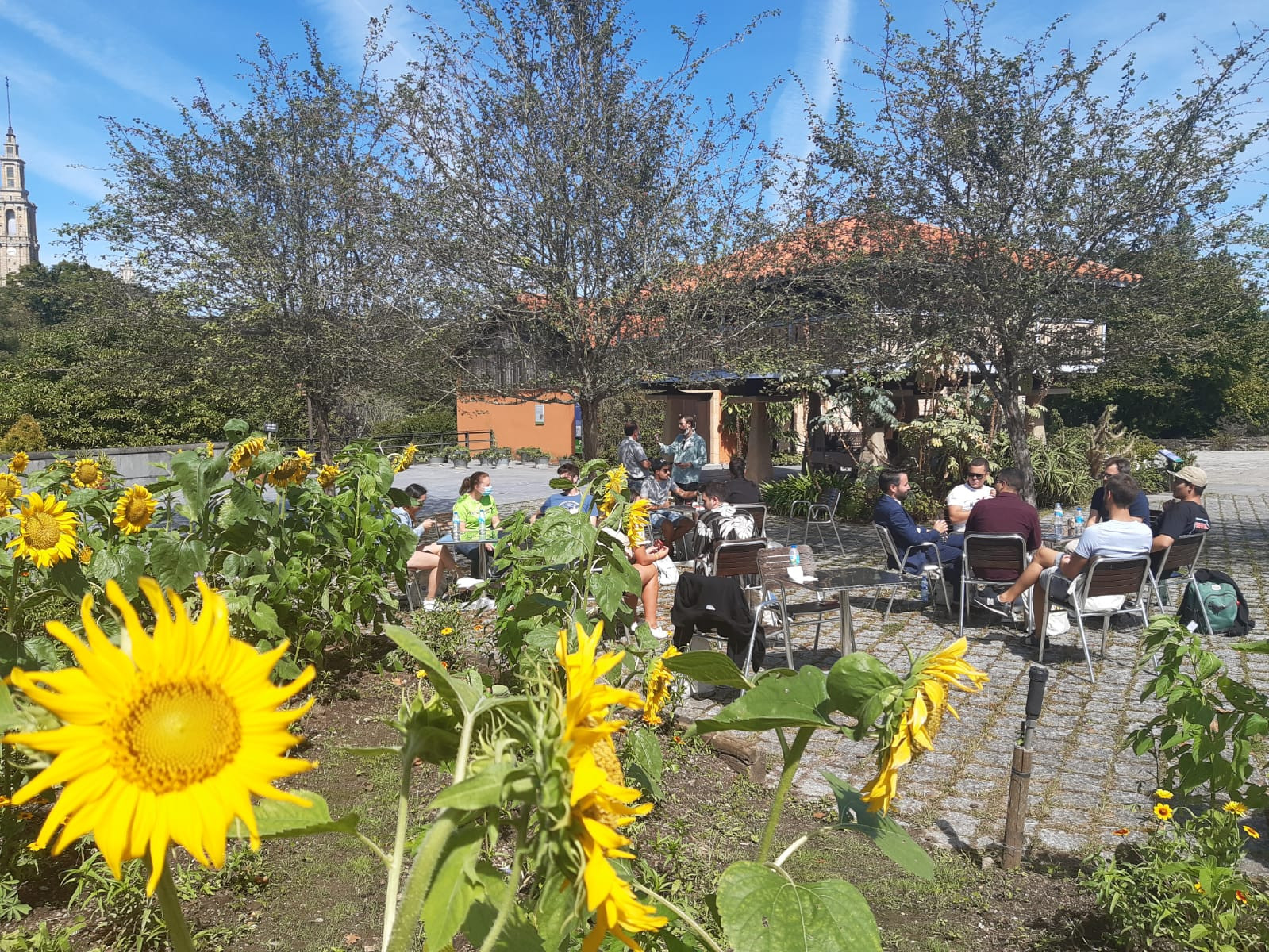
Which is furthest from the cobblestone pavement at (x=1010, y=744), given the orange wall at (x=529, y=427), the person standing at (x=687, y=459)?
the orange wall at (x=529, y=427)

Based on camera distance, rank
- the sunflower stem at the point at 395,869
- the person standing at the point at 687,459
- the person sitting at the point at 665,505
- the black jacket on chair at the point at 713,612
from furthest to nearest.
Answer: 1. the person standing at the point at 687,459
2. the person sitting at the point at 665,505
3. the black jacket on chair at the point at 713,612
4. the sunflower stem at the point at 395,869

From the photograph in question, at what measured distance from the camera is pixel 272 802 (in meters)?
0.74

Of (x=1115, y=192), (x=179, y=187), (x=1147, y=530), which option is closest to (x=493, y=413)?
(x=179, y=187)

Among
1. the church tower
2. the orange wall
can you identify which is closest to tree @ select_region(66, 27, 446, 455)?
the orange wall

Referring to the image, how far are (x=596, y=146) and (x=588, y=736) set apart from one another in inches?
370

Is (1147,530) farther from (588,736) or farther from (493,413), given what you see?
(493,413)

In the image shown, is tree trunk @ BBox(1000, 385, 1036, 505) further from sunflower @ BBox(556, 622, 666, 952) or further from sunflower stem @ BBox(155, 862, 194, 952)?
sunflower stem @ BBox(155, 862, 194, 952)

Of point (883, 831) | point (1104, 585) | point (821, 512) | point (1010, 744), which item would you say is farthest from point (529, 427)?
point (883, 831)

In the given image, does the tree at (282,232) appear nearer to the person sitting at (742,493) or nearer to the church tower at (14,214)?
the person sitting at (742,493)

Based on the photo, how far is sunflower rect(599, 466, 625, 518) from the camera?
119 inches

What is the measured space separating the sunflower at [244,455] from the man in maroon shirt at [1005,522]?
4866 millimetres

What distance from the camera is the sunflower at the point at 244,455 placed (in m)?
3.65

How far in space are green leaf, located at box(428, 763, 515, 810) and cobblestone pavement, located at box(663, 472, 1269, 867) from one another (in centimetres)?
319

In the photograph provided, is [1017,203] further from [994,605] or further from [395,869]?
[395,869]
